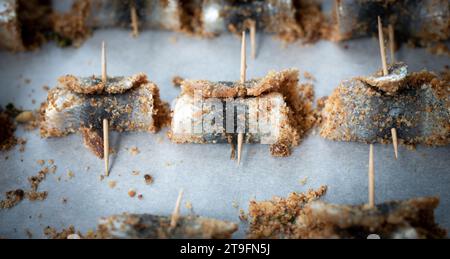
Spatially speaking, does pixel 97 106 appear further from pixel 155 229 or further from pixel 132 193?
pixel 155 229

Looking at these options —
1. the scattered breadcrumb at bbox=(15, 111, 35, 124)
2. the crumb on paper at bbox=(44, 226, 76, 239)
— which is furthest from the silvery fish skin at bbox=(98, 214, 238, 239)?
the scattered breadcrumb at bbox=(15, 111, 35, 124)

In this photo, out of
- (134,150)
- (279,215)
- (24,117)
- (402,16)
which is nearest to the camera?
(279,215)

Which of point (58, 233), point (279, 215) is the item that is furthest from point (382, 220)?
point (58, 233)

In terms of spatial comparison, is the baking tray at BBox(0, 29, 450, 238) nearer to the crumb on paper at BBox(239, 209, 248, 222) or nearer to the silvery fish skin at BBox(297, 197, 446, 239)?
the crumb on paper at BBox(239, 209, 248, 222)

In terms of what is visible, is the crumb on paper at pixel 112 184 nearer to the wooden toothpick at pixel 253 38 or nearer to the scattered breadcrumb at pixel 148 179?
the scattered breadcrumb at pixel 148 179

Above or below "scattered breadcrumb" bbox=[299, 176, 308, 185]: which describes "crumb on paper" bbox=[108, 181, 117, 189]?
below

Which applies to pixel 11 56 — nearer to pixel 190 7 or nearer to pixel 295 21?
pixel 190 7
